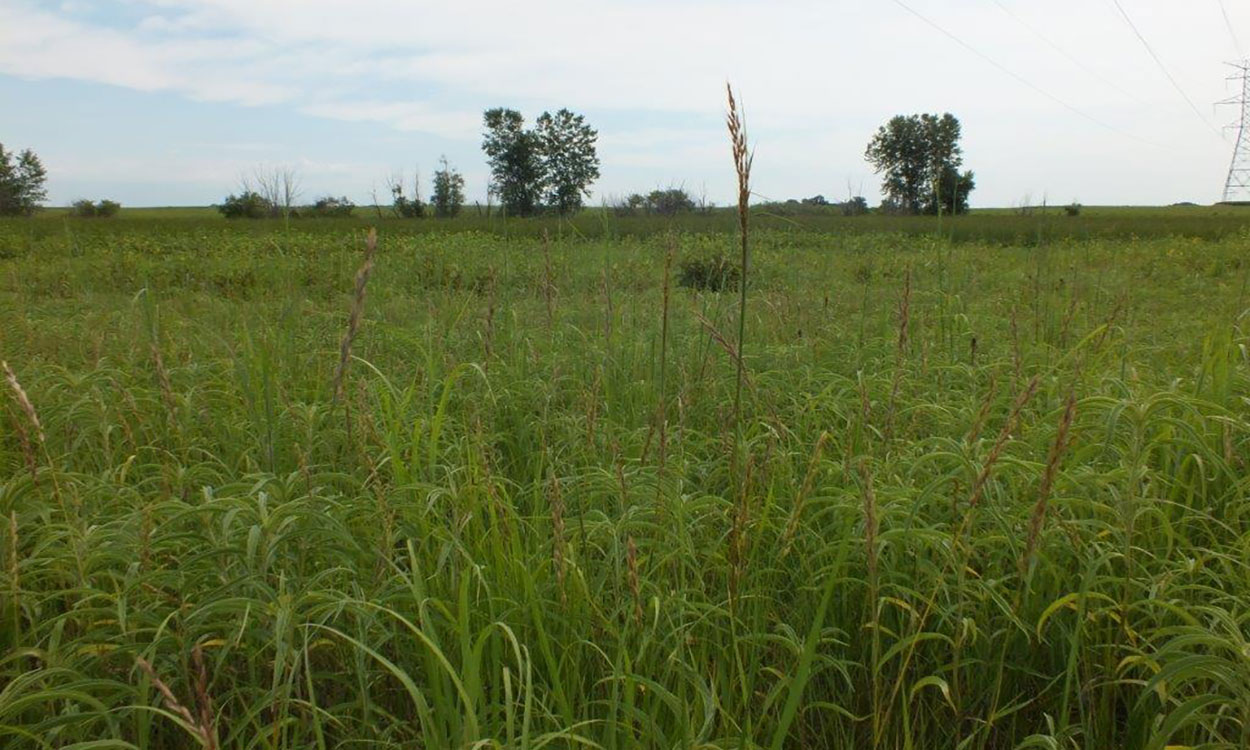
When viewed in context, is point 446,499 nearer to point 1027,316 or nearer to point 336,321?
point 336,321

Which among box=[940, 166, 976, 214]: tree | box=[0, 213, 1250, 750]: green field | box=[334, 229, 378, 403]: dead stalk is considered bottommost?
box=[0, 213, 1250, 750]: green field

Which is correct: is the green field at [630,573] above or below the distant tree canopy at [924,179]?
below

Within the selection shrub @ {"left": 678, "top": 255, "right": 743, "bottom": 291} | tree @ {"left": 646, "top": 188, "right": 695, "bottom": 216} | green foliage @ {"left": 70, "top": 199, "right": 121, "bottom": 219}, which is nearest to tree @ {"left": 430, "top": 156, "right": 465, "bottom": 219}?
tree @ {"left": 646, "top": 188, "right": 695, "bottom": 216}

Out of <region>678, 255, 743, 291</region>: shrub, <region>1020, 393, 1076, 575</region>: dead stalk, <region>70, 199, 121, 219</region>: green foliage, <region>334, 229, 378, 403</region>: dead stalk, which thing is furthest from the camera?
<region>70, 199, 121, 219</region>: green foliage

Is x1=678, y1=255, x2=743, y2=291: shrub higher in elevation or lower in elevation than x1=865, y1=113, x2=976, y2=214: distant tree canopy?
lower

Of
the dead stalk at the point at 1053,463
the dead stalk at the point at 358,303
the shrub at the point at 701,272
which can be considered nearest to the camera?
the dead stalk at the point at 1053,463

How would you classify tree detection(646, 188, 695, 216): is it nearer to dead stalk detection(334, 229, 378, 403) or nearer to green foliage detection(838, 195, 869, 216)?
green foliage detection(838, 195, 869, 216)

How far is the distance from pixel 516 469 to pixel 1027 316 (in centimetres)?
337

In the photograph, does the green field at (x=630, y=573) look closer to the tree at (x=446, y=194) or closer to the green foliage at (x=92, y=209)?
the tree at (x=446, y=194)

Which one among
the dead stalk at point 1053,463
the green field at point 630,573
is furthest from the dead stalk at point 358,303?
the dead stalk at point 1053,463

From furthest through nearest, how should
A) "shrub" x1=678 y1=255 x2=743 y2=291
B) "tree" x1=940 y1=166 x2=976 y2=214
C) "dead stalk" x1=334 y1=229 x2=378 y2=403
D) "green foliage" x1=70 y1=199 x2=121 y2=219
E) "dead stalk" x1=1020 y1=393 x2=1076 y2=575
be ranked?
"green foliage" x1=70 y1=199 x2=121 y2=219, "shrub" x1=678 y1=255 x2=743 y2=291, "tree" x1=940 y1=166 x2=976 y2=214, "dead stalk" x1=334 y1=229 x2=378 y2=403, "dead stalk" x1=1020 y1=393 x2=1076 y2=575

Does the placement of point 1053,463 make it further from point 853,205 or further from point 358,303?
point 853,205

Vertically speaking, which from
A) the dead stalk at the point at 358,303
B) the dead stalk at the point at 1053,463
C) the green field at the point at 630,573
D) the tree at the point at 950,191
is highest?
the tree at the point at 950,191

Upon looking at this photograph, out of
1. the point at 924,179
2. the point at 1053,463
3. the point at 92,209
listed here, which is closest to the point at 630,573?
the point at 1053,463
